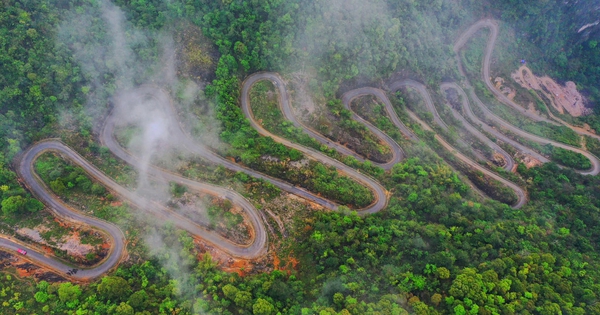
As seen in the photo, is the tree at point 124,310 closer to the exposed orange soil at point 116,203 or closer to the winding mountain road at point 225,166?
the winding mountain road at point 225,166

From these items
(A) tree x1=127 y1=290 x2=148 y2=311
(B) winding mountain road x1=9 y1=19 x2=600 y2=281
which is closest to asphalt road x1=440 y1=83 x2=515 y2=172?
(B) winding mountain road x1=9 y1=19 x2=600 y2=281

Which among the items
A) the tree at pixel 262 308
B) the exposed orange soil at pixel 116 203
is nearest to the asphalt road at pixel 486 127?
the tree at pixel 262 308

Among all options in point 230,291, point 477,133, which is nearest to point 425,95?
point 477,133

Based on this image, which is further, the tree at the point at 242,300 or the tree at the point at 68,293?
the tree at the point at 242,300

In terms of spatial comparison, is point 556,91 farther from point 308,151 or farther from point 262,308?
point 262,308

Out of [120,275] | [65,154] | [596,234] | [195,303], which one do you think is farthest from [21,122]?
[596,234]

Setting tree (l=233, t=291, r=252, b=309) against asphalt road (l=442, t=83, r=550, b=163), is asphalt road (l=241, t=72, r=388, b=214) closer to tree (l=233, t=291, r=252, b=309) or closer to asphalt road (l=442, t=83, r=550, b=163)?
tree (l=233, t=291, r=252, b=309)
